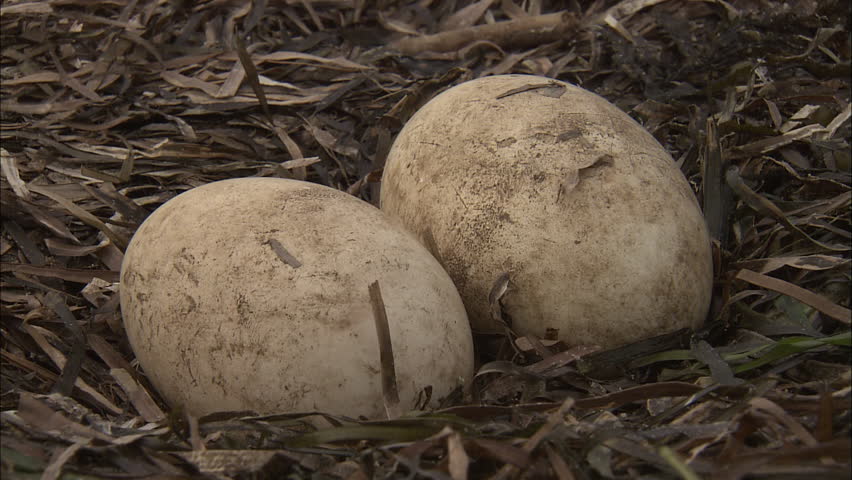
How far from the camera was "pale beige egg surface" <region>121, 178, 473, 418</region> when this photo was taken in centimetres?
154

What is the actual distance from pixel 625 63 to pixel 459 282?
118 centimetres

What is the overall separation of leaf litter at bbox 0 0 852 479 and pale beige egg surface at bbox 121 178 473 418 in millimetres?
70

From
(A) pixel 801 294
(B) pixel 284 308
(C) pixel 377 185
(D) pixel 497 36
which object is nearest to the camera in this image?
(B) pixel 284 308

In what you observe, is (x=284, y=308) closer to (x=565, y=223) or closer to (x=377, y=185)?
(x=565, y=223)

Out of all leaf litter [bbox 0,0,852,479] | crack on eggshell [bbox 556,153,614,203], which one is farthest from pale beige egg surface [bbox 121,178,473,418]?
crack on eggshell [bbox 556,153,614,203]

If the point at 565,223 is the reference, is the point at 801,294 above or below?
below

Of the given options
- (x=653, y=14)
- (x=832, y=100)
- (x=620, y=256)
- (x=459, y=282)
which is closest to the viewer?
(x=620, y=256)

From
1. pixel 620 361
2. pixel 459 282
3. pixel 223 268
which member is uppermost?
pixel 223 268

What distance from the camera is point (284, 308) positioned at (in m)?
1.55

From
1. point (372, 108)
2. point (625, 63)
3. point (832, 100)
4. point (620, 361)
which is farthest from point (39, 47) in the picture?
point (832, 100)

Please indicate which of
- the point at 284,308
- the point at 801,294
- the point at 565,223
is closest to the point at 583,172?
the point at 565,223

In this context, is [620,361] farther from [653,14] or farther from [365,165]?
[653,14]

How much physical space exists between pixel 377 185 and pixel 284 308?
87cm

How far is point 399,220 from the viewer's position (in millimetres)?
1931
